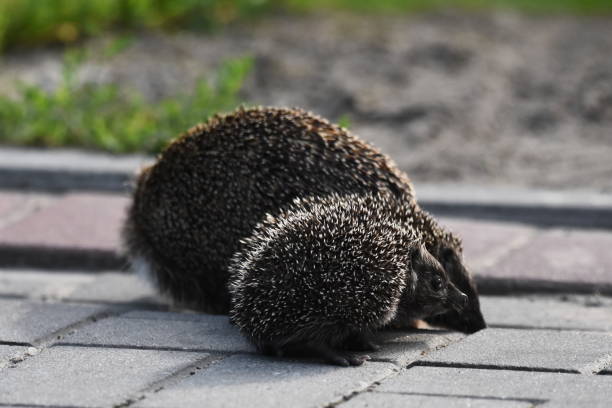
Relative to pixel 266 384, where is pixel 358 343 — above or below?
above

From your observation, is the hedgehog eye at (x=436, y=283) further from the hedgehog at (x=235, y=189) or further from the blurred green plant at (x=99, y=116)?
the blurred green plant at (x=99, y=116)

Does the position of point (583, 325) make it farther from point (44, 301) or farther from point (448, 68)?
point (448, 68)

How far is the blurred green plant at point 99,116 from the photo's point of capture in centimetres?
914

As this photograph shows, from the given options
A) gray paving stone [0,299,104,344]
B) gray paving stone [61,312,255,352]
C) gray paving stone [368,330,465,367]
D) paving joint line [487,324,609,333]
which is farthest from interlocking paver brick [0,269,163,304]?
paving joint line [487,324,609,333]

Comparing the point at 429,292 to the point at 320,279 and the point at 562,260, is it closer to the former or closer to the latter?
the point at 320,279

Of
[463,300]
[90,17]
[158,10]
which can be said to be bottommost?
[463,300]

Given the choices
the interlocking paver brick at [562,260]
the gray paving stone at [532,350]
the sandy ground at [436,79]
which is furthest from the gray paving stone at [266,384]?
the sandy ground at [436,79]

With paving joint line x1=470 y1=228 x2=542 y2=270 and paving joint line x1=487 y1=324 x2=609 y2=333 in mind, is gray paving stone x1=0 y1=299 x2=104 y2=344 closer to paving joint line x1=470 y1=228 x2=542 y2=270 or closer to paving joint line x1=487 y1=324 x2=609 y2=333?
paving joint line x1=487 y1=324 x2=609 y2=333

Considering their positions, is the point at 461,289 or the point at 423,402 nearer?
the point at 423,402

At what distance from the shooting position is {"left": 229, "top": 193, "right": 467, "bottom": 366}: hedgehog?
5309 mm

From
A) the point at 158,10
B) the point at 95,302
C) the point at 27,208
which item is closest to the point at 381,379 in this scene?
the point at 95,302

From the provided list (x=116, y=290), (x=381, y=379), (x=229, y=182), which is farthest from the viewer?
(x=116, y=290)

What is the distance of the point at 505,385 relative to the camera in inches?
192

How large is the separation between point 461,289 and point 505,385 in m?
1.09
